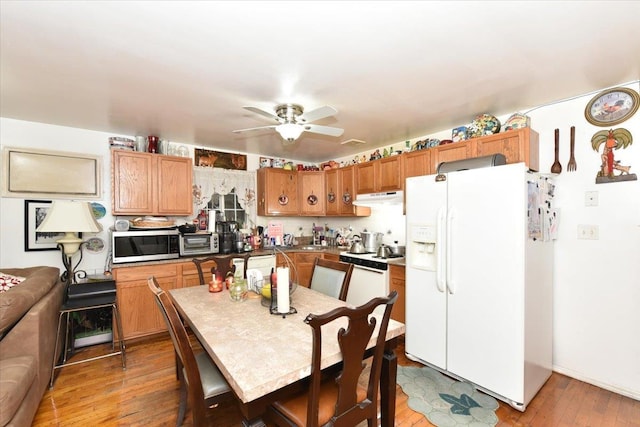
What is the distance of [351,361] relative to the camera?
118 cm

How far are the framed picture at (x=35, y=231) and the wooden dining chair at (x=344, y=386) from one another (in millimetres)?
3225

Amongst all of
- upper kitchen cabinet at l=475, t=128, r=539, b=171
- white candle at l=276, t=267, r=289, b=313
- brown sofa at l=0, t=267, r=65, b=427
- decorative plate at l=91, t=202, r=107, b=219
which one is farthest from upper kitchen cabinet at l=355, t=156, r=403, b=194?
brown sofa at l=0, t=267, r=65, b=427

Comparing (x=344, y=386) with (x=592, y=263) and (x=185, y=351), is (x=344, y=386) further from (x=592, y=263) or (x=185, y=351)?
(x=592, y=263)

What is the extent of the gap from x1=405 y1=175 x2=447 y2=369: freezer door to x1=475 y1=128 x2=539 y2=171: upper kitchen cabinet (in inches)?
25.7

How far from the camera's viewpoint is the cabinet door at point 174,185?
11.1 ft

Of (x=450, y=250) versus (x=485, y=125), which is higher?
(x=485, y=125)

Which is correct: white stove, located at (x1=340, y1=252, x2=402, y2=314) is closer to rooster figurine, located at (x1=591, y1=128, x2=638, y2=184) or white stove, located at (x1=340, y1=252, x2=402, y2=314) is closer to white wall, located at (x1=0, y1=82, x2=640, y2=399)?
white wall, located at (x1=0, y1=82, x2=640, y2=399)

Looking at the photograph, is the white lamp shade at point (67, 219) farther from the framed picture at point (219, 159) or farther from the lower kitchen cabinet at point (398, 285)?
the lower kitchen cabinet at point (398, 285)

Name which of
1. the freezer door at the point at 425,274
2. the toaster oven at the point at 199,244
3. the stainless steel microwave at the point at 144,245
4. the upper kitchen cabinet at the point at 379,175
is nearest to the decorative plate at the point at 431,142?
the upper kitchen cabinet at the point at 379,175

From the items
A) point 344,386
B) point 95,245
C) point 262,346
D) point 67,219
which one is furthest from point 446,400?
point 95,245

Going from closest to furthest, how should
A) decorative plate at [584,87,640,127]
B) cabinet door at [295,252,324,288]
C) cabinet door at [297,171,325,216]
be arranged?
1. decorative plate at [584,87,640,127]
2. cabinet door at [295,252,324,288]
3. cabinet door at [297,171,325,216]

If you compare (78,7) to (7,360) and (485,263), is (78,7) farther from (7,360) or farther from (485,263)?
(485,263)

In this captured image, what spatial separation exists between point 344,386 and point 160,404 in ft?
5.42

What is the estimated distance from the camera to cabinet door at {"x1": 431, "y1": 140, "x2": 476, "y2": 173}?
272 cm
